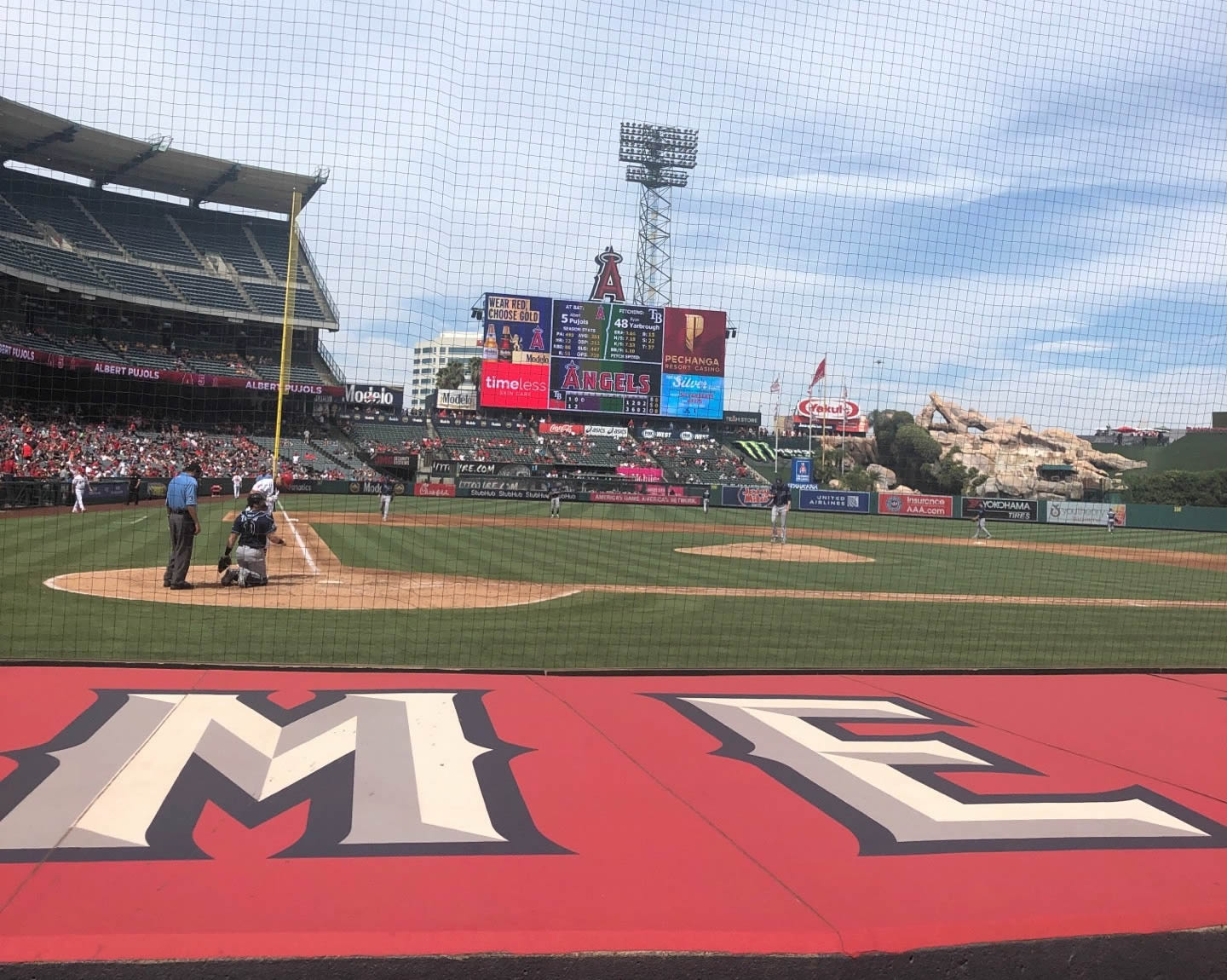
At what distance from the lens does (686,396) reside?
187ft

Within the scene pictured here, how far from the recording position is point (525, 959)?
304 cm

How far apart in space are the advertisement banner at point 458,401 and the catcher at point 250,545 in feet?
149

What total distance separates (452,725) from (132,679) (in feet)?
8.45

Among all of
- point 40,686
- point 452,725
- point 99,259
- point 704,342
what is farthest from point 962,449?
point 704,342

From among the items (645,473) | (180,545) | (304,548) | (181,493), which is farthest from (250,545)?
(645,473)

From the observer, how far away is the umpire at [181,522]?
1191 centimetres

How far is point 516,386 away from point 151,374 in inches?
1214

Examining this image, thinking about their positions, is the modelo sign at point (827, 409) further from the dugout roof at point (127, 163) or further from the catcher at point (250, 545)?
the dugout roof at point (127, 163)

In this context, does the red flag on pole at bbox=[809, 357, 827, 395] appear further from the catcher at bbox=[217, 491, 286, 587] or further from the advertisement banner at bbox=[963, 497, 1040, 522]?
the advertisement banner at bbox=[963, 497, 1040, 522]

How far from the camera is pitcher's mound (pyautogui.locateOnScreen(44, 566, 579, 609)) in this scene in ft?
38.3

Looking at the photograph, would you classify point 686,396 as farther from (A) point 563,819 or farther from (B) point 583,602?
(A) point 563,819

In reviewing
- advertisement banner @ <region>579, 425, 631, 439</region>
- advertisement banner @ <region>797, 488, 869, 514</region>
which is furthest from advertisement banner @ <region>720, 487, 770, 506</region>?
advertisement banner @ <region>579, 425, 631, 439</region>

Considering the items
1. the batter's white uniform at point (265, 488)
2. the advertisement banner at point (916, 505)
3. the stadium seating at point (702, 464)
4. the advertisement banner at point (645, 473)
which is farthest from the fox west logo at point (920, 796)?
the advertisement banner at point (645, 473)

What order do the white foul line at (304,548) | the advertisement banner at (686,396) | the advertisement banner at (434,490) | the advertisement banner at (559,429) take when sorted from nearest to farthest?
the white foul line at (304,548), the advertisement banner at (434,490), the advertisement banner at (559,429), the advertisement banner at (686,396)
